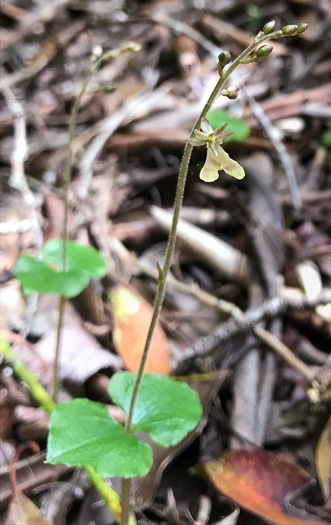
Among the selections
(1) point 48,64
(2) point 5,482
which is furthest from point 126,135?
(2) point 5,482

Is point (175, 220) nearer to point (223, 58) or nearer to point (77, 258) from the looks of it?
point (223, 58)

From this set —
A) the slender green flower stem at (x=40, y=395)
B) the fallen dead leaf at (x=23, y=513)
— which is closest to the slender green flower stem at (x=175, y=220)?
the slender green flower stem at (x=40, y=395)

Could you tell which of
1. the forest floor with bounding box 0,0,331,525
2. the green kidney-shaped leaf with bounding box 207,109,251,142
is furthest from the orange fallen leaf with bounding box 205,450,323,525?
the green kidney-shaped leaf with bounding box 207,109,251,142

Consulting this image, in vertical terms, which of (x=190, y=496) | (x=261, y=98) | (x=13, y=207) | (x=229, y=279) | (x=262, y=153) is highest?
(x=261, y=98)

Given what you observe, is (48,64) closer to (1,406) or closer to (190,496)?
(1,406)

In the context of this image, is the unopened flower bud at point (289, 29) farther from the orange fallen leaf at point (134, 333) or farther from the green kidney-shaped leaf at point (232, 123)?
the green kidney-shaped leaf at point (232, 123)

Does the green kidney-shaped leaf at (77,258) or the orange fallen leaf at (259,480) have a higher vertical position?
the green kidney-shaped leaf at (77,258)
